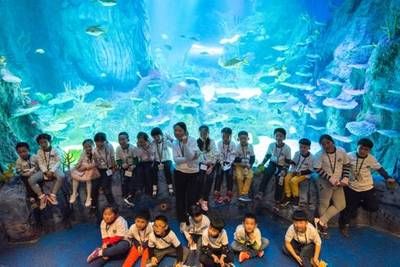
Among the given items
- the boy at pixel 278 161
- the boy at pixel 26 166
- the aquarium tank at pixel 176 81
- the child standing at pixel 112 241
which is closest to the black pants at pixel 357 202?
the boy at pixel 278 161

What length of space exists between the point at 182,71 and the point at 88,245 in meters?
13.0

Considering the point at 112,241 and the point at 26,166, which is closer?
the point at 112,241

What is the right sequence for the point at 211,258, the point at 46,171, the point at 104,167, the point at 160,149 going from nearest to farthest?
1. the point at 211,258
2. the point at 46,171
3. the point at 104,167
4. the point at 160,149

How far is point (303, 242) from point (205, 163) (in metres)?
1.63

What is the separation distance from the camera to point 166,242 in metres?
3.71

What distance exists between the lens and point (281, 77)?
13.0m

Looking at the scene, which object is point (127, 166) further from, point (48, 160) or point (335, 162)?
point (335, 162)

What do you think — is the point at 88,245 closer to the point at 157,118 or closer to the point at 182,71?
the point at 157,118

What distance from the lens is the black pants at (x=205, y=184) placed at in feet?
15.3

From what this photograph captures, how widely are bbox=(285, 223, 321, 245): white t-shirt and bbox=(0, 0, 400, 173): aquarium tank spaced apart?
11.2 feet

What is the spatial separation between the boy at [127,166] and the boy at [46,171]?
2.75 feet

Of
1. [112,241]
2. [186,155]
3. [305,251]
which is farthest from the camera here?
[186,155]

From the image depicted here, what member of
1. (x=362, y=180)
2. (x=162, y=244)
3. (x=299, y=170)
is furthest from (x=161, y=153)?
(x=362, y=180)

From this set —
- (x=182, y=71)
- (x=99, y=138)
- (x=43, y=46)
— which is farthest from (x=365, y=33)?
(x=43, y=46)
